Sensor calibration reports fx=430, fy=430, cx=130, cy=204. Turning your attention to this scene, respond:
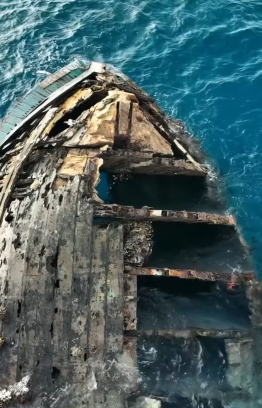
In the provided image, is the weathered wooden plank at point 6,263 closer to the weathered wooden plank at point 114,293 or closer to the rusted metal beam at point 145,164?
the weathered wooden plank at point 114,293

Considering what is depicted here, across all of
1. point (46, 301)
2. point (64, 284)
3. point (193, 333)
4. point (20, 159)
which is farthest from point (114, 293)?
point (20, 159)

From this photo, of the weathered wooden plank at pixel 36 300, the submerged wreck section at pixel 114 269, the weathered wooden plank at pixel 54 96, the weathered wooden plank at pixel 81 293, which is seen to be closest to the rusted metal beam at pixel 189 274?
the submerged wreck section at pixel 114 269

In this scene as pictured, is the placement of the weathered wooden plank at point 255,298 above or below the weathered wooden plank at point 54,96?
below

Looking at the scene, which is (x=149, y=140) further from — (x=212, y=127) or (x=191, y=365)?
(x=191, y=365)

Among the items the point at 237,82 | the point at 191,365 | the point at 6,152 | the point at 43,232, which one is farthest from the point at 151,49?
the point at 191,365

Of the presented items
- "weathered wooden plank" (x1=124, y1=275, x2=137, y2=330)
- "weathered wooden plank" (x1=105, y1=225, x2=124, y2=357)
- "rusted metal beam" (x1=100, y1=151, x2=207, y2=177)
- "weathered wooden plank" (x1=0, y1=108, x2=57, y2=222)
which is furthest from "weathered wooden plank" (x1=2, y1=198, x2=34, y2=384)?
"rusted metal beam" (x1=100, y1=151, x2=207, y2=177)

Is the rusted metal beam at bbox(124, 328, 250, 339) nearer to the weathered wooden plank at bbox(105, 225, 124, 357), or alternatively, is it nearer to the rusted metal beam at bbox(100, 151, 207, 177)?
the weathered wooden plank at bbox(105, 225, 124, 357)
